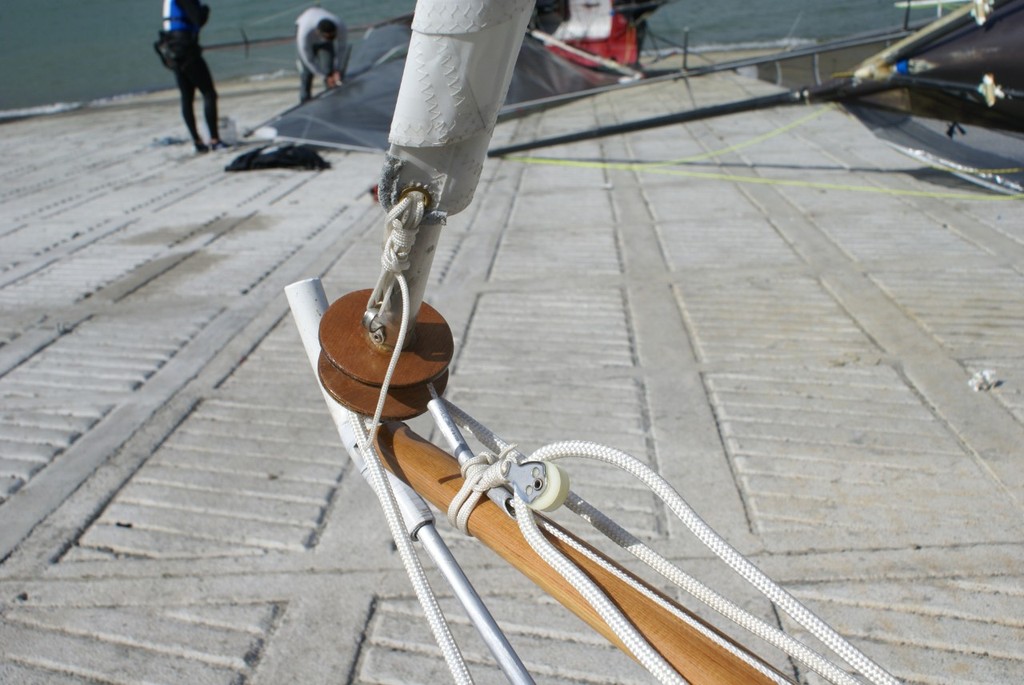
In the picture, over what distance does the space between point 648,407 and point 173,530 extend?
6.31 feet

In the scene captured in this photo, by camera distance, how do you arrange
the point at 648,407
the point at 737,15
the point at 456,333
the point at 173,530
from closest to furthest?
the point at 173,530 < the point at 648,407 < the point at 456,333 < the point at 737,15

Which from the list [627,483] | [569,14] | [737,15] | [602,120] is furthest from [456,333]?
[737,15]

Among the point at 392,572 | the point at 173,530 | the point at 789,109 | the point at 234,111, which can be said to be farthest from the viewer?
the point at 234,111

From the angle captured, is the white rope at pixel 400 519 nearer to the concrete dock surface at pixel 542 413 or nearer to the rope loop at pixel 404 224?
the rope loop at pixel 404 224

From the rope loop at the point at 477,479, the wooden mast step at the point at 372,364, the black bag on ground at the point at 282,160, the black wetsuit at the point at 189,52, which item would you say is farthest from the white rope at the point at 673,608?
the black wetsuit at the point at 189,52

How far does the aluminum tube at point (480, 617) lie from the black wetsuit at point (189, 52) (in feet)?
30.2

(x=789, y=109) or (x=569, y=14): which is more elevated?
(x=569, y=14)

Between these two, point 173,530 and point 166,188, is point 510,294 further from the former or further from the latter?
point 166,188

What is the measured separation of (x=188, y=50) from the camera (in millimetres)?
9469

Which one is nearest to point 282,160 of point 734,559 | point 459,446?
point 459,446

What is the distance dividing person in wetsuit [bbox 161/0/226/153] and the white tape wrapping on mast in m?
9.07

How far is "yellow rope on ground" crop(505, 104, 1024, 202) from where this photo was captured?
6.56 m

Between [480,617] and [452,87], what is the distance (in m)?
0.83

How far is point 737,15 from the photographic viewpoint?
68.1 feet
